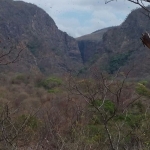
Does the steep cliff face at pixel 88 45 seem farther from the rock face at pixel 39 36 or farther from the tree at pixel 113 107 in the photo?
the tree at pixel 113 107

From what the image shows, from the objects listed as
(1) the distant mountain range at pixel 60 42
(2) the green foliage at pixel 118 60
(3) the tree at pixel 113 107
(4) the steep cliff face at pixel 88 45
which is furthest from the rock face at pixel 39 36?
(3) the tree at pixel 113 107

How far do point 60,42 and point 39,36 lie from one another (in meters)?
8.98

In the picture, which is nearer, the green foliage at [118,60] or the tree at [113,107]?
the tree at [113,107]

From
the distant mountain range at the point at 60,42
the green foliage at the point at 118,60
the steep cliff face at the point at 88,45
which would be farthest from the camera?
the steep cliff face at the point at 88,45

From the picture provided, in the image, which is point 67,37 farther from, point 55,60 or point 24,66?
point 24,66

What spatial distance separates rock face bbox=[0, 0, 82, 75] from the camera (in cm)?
5394

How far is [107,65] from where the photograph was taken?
50.2 metres

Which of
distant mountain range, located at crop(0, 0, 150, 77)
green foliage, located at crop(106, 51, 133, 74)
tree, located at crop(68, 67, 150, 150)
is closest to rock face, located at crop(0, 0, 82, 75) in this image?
distant mountain range, located at crop(0, 0, 150, 77)

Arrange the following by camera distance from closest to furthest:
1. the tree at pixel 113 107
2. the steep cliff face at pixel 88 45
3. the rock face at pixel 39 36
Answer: the tree at pixel 113 107
the rock face at pixel 39 36
the steep cliff face at pixel 88 45

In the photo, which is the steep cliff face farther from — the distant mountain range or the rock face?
the rock face

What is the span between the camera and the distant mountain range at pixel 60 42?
48.3 metres

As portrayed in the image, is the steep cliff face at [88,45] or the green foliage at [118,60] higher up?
the steep cliff face at [88,45]

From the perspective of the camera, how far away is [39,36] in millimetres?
67250

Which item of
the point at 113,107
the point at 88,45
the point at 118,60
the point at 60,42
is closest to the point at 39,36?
the point at 60,42
